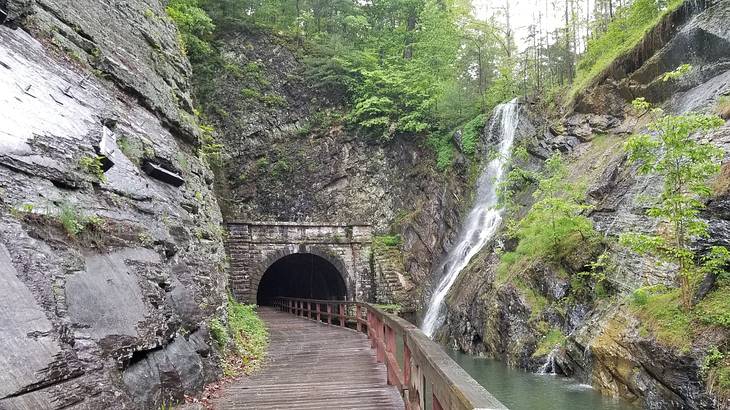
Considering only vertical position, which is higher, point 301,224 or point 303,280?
point 301,224

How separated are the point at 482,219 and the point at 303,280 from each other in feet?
39.8

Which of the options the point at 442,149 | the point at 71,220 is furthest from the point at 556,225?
the point at 442,149

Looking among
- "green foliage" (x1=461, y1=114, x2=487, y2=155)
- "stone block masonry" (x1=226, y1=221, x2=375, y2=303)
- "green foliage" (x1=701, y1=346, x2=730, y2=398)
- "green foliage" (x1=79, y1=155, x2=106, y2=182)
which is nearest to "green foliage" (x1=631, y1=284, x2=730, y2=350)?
"green foliage" (x1=701, y1=346, x2=730, y2=398)

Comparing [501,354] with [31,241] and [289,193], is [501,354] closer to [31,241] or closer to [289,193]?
[31,241]

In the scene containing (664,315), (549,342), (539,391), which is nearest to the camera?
(664,315)

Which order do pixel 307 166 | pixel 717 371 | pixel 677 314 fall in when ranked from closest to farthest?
1. pixel 717 371
2. pixel 677 314
3. pixel 307 166

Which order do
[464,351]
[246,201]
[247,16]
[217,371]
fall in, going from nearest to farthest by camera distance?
[217,371]
[464,351]
[246,201]
[247,16]

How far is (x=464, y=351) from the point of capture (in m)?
11.9

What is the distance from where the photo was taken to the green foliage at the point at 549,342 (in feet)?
30.6

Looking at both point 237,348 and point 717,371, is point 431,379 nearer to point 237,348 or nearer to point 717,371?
point 717,371

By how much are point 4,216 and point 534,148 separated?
15.0 meters

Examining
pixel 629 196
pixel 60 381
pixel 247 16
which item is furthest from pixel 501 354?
pixel 247 16

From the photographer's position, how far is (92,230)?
14.3 ft


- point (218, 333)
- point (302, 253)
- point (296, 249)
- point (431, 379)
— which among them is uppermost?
point (431, 379)
